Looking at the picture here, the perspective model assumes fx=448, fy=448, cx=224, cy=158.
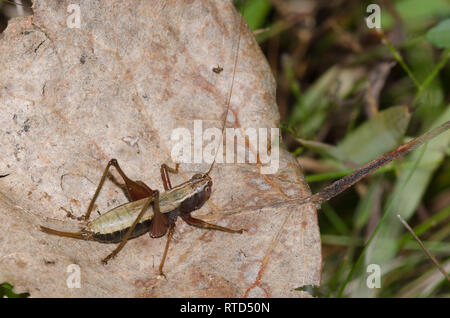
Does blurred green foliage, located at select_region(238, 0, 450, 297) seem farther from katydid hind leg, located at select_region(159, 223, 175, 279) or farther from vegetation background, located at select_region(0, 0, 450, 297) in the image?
katydid hind leg, located at select_region(159, 223, 175, 279)

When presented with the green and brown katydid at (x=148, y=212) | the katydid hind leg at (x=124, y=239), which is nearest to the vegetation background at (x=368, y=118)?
the green and brown katydid at (x=148, y=212)

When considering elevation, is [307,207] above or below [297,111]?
below

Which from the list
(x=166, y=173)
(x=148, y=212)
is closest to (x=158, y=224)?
(x=148, y=212)

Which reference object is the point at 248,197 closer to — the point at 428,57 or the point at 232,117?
the point at 232,117

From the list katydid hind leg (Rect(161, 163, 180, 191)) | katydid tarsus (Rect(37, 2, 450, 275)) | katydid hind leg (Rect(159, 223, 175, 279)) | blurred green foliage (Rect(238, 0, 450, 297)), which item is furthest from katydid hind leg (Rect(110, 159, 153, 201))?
blurred green foliage (Rect(238, 0, 450, 297))

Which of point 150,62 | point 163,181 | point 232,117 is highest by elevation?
point 150,62
